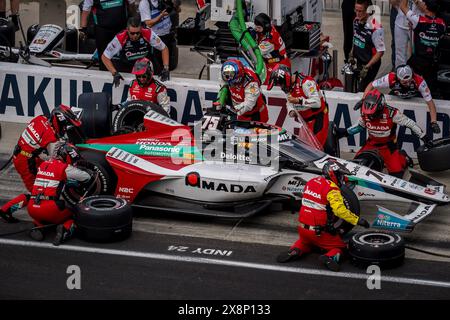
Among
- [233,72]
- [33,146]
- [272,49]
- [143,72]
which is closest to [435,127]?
[233,72]

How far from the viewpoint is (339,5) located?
81.9ft

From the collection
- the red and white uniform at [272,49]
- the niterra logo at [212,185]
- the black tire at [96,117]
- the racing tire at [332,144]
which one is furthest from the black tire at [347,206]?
the red and white uniform at [272,49]

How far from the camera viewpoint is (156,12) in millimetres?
19531

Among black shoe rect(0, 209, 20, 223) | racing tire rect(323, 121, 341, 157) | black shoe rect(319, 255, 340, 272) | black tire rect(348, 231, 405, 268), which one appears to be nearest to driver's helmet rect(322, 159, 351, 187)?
black tire rect(348, 231, 405, 268)

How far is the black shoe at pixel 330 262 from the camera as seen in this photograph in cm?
1311

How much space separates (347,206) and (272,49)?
540 centimetres

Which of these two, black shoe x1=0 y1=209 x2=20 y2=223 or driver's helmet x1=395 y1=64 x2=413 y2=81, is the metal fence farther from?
black shoe x1=0 y1=209 x2=20 y2=223

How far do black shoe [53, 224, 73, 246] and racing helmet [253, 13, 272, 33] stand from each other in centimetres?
534

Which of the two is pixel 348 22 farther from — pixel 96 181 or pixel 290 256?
pixel 290 256

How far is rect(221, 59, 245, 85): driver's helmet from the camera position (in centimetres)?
1616

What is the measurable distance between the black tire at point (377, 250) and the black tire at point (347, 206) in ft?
0.47

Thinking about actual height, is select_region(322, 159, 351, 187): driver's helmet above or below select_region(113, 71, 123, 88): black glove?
below

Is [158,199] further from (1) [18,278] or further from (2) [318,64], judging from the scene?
(2) [318,64]
